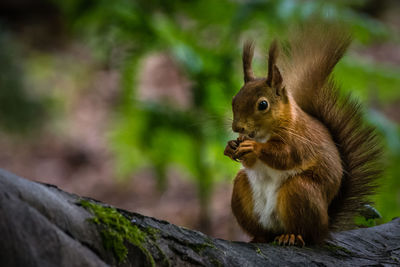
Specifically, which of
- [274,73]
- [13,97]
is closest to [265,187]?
[274,73]

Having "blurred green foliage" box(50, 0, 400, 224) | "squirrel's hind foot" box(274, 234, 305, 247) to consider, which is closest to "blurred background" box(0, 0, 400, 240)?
"blurred green foliage" box(50, 0, 400, 224)

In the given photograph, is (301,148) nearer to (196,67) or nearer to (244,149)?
(244,149)

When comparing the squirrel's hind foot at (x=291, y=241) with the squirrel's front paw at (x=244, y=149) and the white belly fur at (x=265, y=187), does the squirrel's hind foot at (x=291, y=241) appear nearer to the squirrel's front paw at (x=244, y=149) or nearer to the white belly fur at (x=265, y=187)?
the white belly fur at (x=265, y=187)

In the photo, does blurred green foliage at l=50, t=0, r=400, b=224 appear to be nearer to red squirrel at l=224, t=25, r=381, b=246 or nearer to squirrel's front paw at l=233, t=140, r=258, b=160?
red squirrel at l=224, t=25, r=381, b=246

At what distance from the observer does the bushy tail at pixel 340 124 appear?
4.30ft

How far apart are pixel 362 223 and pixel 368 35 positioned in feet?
4.20

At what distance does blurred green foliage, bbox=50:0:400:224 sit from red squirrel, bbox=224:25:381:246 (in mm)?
784

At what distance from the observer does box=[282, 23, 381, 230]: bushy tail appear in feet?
4.30

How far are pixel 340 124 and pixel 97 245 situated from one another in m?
0.78

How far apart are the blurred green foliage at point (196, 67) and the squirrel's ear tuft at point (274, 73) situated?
3.02 feet

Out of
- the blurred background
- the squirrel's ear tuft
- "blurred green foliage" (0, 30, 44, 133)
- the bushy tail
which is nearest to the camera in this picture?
the squirrel's ear tuft

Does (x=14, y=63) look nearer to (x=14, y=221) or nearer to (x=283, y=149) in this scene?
(x=283, y=149)

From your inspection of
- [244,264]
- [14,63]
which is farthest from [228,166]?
[244,264]

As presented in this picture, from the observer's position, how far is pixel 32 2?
5.29 metres
